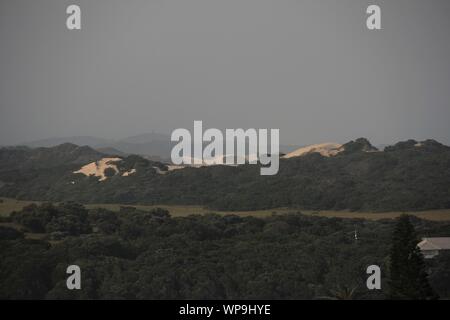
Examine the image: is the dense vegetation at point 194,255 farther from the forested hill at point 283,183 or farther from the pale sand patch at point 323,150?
the pale sand patch at point 323,150

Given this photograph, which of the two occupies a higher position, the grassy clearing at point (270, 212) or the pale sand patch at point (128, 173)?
the pale sand patch at point (128, 173)

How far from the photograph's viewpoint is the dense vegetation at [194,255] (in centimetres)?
5562

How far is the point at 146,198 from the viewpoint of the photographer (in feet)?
343

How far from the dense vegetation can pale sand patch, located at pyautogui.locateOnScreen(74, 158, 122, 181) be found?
35.2 m

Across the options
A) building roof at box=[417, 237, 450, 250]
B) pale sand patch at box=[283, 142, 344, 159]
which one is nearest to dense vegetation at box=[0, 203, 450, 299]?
building roof at box=[417, 237, 450, 250]

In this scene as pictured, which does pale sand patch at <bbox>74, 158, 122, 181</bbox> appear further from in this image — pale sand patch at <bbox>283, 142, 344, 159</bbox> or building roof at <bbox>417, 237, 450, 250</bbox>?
building roof at <bbox>417, 237, 450, 250</bbox>

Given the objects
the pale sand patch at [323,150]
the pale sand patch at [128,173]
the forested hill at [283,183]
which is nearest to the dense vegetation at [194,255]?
the forested hill at [283,183]

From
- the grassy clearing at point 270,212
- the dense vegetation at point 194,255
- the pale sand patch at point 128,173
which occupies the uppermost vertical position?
the pale sand patch at point 128,173

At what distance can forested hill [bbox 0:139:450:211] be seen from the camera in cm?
9819

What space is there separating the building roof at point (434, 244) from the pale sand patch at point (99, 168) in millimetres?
59212

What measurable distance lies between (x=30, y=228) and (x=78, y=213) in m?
6.60

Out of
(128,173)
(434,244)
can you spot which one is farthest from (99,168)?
(434,244)

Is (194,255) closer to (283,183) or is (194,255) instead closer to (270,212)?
(270,212)
